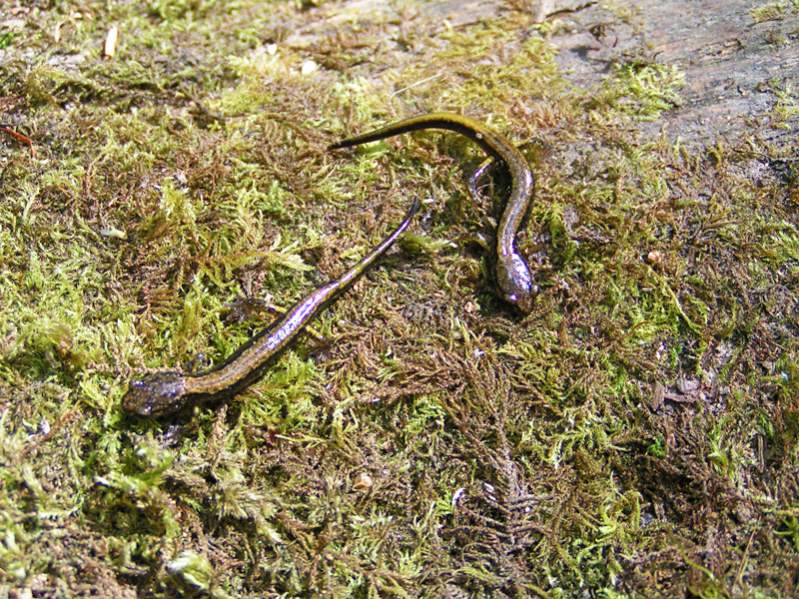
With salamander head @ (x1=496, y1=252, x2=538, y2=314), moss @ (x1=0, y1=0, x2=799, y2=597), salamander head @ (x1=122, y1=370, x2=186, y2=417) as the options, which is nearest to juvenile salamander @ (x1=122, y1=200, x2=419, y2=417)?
salamander head @ (x1=122, y1=370, x2=186, y2=417)

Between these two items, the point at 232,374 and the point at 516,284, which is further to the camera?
the point at 516,284

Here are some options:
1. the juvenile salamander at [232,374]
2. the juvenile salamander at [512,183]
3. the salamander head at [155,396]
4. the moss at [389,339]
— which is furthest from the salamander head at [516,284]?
the salamander head at [155,396]

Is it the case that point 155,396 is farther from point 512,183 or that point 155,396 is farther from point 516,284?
point 512,183

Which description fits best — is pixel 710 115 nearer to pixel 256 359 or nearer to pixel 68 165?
pixel 256 359

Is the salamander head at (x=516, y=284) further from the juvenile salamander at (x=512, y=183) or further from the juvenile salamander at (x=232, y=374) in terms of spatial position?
the juvenile salamander at (x=232, y=374)

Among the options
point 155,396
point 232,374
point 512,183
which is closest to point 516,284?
point 512,183

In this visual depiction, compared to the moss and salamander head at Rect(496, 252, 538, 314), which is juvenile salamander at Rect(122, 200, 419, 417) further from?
salamander head at Rect(496, 252, 538, 314)

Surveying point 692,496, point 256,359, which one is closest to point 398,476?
point 256,359
